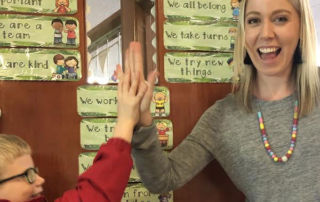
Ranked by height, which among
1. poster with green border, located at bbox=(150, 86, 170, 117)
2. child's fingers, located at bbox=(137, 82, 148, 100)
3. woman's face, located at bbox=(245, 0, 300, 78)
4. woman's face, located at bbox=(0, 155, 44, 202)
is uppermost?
woman's face, located at bbox=(245, 0, 300, 78)

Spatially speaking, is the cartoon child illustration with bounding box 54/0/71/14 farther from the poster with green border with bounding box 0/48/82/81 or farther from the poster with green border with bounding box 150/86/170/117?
the poster with green border with bounding box 150/86/170/117

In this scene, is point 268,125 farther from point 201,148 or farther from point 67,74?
point 67,74

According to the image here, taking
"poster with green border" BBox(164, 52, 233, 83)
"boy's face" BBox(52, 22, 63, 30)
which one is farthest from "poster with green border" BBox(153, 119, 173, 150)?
"boy's face" BBox(52, 22, 63, 30)

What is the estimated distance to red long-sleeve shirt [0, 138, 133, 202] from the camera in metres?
0.70

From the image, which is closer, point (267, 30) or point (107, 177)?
point (107, 177)

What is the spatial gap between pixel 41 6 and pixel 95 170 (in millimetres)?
459

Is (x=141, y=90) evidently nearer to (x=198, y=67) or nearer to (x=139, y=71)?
(x=139, y=71)

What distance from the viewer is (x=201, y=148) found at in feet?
3.14

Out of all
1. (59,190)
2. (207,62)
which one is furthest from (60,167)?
(207,62)

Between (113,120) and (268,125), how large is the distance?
0.39 meters

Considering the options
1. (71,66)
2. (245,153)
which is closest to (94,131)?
(71,66)

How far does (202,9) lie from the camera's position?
3.48 ft

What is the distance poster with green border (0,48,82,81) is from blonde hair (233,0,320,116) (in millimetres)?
A: 412

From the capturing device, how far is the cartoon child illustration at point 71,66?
3.11ft
